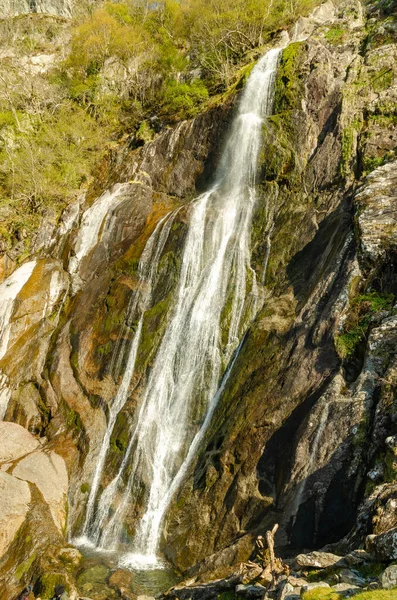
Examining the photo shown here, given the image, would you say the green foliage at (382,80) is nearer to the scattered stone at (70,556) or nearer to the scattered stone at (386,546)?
the scattered stone at (386,546)

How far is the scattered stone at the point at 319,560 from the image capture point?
6.65 m

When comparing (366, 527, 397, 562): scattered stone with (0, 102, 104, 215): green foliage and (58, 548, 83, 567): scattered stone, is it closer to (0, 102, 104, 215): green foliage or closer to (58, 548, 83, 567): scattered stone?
(58, 548, 83, 567): scattered stone

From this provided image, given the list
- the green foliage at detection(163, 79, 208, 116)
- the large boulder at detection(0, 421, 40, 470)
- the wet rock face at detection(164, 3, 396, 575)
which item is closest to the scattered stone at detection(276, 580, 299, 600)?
the wet rock face at detection(164, 3, 396, 575)

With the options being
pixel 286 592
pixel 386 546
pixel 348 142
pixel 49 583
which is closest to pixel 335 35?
pixel 348 142

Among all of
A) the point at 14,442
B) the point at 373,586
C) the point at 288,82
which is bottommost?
the point at 373,586

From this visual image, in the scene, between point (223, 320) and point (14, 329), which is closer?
point (223, 320)

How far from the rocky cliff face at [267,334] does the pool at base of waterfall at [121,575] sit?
1.32 feet

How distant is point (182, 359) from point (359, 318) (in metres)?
7.17

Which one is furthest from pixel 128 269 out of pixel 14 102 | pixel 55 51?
pixel 55 51

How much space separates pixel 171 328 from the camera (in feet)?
57.4

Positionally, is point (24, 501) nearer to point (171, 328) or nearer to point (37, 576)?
point (37, 576)

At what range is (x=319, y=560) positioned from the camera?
270 inches

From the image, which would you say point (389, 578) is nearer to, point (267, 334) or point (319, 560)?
point (319, 560)

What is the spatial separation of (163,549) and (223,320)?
309 inches
